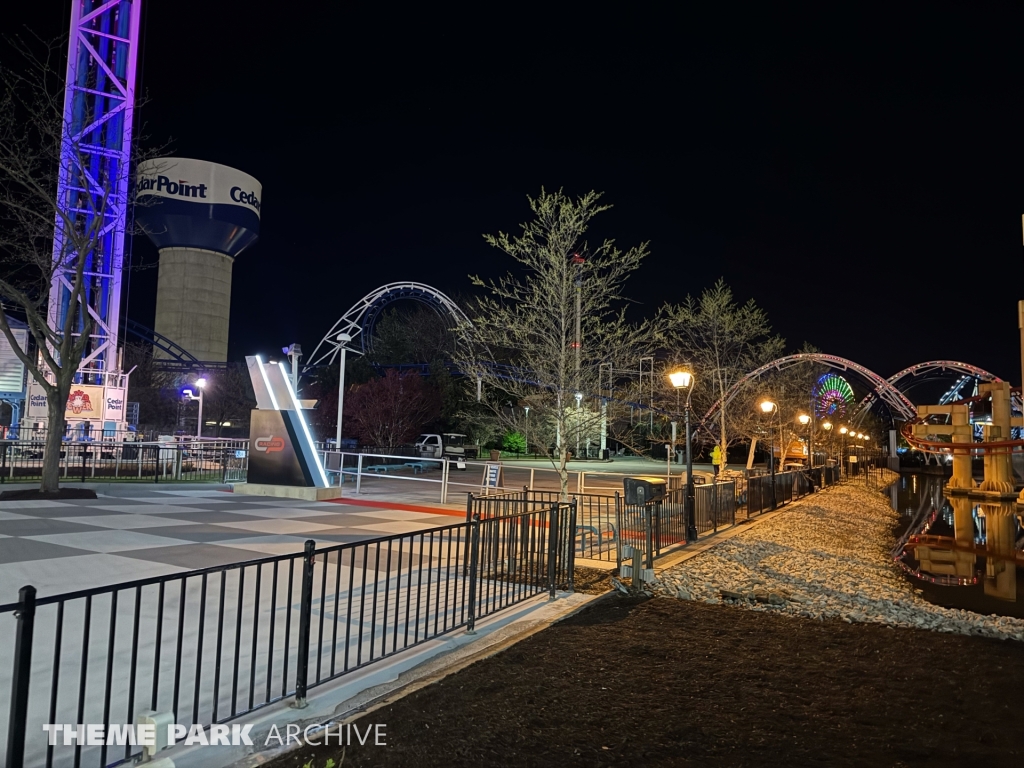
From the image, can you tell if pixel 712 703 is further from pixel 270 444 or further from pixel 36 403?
pixel 36 403

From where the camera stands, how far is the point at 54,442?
15.6 m

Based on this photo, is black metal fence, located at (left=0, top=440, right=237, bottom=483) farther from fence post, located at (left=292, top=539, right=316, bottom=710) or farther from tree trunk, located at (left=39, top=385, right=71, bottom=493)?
fence post, located at (left=292, top=539, right=316, bottom=710)

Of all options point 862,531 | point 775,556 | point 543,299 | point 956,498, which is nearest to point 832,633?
point 775,556

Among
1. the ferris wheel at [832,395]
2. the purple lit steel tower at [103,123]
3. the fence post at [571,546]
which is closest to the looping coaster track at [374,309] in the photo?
the ferris wheel at [832,395]

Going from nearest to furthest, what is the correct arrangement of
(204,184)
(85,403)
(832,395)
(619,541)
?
(619,541) → (85,403) → (832,395) → (204,184)

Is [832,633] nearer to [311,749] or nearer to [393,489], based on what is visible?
[311,749]

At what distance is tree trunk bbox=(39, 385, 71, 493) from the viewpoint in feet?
50.0

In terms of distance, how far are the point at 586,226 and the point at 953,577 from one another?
8.54m

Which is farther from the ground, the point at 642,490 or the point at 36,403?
the point at 36,403

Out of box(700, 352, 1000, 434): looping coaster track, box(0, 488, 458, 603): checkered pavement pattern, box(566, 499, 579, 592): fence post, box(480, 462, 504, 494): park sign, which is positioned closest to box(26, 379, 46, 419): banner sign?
box(0, 488, 458, 603): checkered pavement pattern

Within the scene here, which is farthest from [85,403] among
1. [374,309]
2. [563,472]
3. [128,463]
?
[374,309]

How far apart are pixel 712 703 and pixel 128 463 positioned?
75.9 ft

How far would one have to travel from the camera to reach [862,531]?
55.0ft

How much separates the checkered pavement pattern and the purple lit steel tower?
1541 centimetres
